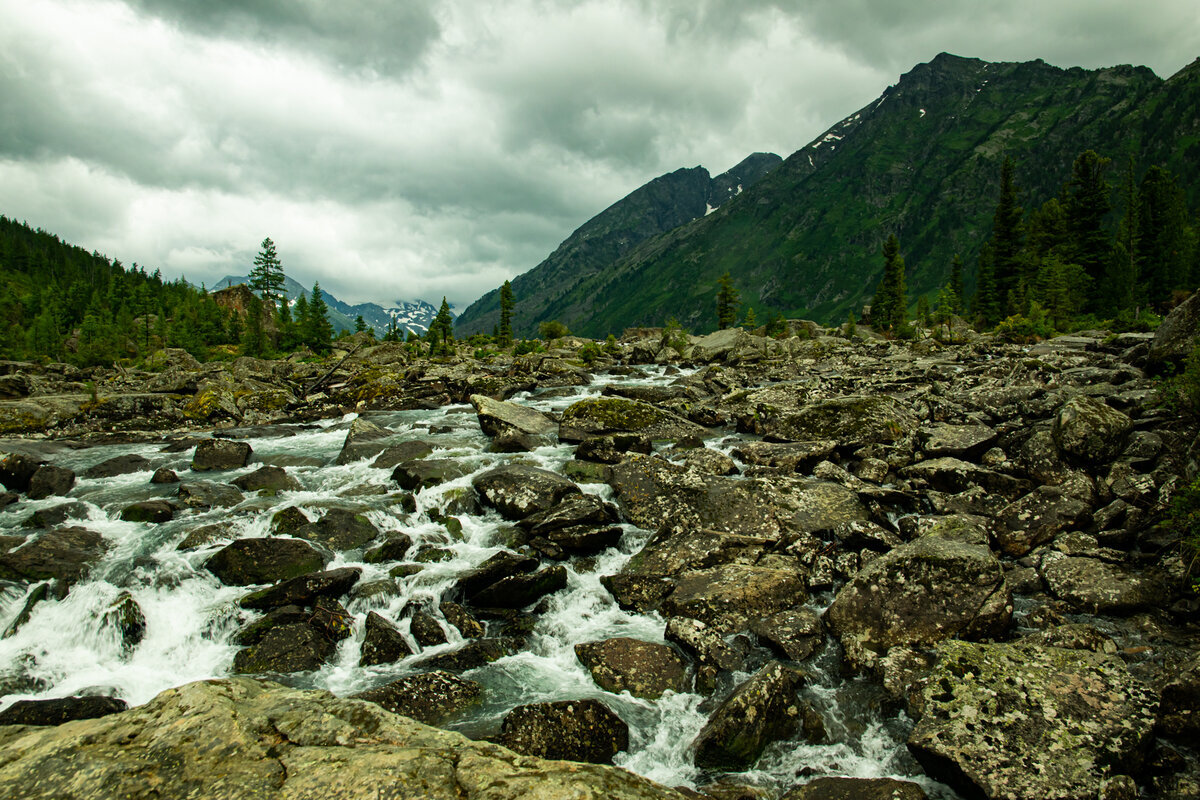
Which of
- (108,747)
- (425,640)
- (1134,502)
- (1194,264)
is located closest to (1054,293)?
(1194,264)

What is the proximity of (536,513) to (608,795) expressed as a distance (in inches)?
400

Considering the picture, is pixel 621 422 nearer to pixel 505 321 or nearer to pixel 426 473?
pixel 426 473

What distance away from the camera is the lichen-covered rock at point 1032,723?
5668mm

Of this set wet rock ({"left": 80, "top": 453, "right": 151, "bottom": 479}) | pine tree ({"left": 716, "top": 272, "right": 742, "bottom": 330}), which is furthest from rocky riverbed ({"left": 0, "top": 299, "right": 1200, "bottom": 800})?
pine tree ({"left": 716, "top": 272, "right": 742, "bottom": 330})

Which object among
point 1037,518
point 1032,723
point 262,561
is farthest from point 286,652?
point 1037,518

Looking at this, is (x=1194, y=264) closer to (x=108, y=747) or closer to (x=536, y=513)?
(x=536, y=513)

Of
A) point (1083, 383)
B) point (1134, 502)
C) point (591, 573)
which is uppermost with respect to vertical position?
point (1083, 383)

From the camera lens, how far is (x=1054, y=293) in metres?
51.9

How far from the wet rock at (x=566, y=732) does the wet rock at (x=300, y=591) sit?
17.6 ft

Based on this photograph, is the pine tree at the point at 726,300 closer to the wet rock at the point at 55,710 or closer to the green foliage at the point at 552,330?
the green foliage at the point at 552,330

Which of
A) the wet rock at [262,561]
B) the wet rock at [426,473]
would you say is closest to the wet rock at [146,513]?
the wet rock at [262,561]

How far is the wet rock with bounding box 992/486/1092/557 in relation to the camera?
35.0 feet

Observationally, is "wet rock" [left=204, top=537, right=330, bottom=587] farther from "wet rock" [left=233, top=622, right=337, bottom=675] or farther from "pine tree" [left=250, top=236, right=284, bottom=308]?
"pine tree" [left=250, top=236, right=284, bottom=308]

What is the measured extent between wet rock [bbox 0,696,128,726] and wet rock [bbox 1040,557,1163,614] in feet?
49.0
